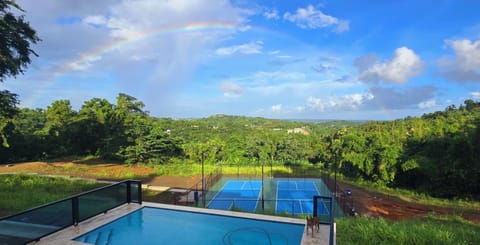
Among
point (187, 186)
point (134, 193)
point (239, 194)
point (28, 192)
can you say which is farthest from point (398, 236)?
point (239, 194)

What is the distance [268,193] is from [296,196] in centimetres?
194

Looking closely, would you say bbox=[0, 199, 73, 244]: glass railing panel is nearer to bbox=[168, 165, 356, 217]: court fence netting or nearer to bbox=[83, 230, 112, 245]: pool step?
bbox=[83, 230, 112, 245]: pool step

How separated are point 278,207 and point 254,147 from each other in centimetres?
2019

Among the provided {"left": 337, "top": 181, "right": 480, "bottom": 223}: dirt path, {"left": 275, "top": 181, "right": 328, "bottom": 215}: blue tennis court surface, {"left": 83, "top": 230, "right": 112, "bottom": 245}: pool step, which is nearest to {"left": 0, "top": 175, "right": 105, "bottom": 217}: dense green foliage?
{"left": 83, "top": 230, "right": 112, "bottom": 245}: pool step

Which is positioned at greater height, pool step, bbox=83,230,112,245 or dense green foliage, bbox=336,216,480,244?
pool step, bbox=83,230,112,245

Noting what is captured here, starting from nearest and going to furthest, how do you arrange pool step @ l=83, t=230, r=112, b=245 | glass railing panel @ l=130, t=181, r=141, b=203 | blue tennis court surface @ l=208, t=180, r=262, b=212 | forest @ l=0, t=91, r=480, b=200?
1. pool step @ l=83, t=230, r=112, b=245
2. glass railing panel @ l=130, t=181, r=141, b=203
3. blue tennis court surface @ l=208, t=180, r=262, b=212
4. forest @ l=0, t=91, r=480, b=200

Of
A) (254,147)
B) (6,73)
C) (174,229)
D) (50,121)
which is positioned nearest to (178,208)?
(174,229)

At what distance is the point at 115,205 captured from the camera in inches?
268

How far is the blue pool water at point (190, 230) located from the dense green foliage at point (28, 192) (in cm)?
387

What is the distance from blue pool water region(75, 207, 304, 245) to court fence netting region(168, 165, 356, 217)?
725cm

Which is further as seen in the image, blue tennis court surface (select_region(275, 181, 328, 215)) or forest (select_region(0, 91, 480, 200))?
forest (select_region(0, 91, 480, 200))

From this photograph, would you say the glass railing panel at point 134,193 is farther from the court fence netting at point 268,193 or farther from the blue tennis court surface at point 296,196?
the blue tennis court surface at point 296,196

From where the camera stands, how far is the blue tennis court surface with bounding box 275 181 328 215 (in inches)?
643

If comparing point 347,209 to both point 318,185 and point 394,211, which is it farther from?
point 318,185
